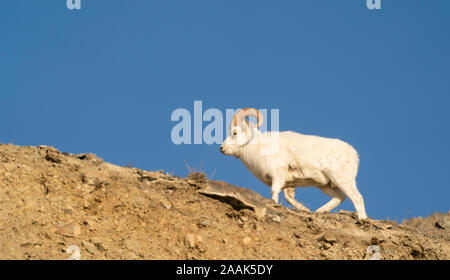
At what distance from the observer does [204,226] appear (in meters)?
11.3

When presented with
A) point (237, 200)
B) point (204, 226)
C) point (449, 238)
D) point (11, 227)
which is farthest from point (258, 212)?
point (449, 238)

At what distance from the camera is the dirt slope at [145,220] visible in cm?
1038

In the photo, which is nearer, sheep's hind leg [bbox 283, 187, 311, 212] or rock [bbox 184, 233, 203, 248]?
rock [bbox 184, 233, 203, 248]

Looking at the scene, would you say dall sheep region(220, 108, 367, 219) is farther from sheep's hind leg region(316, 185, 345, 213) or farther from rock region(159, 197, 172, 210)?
rock region(159, 197, 172, 210)

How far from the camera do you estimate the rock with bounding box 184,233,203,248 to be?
10773 millimetres

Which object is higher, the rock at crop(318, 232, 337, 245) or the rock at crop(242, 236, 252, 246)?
the rock at crop(318, 232, 337, 245)

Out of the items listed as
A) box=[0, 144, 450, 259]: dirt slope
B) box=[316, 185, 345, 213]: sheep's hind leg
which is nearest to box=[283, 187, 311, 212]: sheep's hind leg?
box=[316, 185, 345, 213]: sheep's hind leg

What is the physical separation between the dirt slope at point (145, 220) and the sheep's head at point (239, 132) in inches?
157

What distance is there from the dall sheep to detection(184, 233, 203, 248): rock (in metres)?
4.55

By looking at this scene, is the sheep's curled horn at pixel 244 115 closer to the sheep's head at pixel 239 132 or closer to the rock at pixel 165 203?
the sheep's head at pixel 239 132

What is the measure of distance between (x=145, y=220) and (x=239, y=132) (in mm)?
6395

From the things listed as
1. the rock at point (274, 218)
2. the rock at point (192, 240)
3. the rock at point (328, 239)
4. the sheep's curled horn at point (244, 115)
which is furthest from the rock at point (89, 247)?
the sheep's curled horn at point (244, 115)

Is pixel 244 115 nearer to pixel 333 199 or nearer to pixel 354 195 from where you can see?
pixel 333 199
